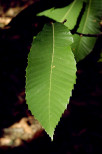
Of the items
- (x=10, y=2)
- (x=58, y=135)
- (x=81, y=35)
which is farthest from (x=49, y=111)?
(x=10, y=2)

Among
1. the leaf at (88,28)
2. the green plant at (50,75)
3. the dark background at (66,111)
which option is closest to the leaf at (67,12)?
the leaf at (88,28)

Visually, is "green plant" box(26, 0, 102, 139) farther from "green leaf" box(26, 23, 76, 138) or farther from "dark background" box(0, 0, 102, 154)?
"dark background" box(0, 0, 102, 154)

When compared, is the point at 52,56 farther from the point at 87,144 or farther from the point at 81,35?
the point at 87,144

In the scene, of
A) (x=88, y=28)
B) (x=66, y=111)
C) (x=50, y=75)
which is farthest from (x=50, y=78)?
(x=66, y=111)

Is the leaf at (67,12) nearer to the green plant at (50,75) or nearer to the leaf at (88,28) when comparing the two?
the leaf at (88,28)

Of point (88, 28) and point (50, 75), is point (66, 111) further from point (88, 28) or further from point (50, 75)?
point (50, 75)

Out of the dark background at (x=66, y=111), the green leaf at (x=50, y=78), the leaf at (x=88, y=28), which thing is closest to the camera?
the green leaf at (x=50, y=78)

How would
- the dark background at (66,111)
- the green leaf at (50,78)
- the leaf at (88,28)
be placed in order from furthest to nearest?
the dark background at (66,111)
the leaf at (88,28)
the green leaf at (50,78)
